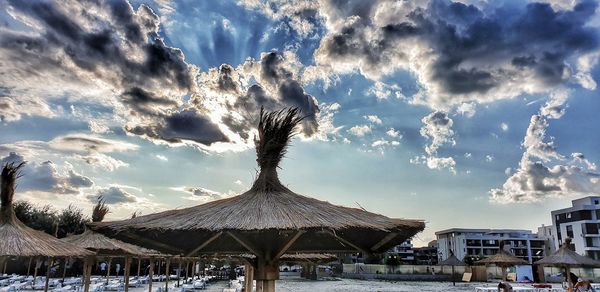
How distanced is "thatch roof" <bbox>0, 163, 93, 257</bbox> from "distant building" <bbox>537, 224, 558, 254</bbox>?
83585mm

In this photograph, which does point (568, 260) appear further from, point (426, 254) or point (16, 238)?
point (426, 254)

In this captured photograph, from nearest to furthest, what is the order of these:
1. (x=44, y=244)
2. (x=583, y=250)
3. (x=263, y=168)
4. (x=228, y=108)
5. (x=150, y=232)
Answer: (x=150, y=232)
(x=263, y=168)
(x=228, y=108)
(x=44, y=244)
(x=583, y=250)

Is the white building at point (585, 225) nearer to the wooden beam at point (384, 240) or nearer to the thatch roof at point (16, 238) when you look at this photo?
the wooden beam at point (384, 240)

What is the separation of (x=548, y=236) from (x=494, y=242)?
38.8ft

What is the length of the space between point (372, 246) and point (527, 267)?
38.7 meters

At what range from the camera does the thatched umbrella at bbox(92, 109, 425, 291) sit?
5.00 meters

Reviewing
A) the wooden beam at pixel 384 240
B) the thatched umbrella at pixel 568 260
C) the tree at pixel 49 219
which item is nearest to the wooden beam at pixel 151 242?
the wooden beam at pixel 384 240

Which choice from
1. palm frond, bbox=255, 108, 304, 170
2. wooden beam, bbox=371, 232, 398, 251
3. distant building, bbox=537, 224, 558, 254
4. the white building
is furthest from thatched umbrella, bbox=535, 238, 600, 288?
distant building, bbox=537, 224, 558, 254

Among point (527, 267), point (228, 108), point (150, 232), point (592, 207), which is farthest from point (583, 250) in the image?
point (150, 232)

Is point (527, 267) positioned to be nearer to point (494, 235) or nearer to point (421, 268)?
point (421, 268)

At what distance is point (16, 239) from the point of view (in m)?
12.0

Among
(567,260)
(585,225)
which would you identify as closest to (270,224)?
(567,260)

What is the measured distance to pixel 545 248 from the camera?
79938 millimetres

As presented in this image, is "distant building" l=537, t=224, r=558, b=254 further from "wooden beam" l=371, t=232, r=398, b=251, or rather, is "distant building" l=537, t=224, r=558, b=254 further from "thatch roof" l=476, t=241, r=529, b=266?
"wooden beam" l=371, t=232, r=398, b=251
